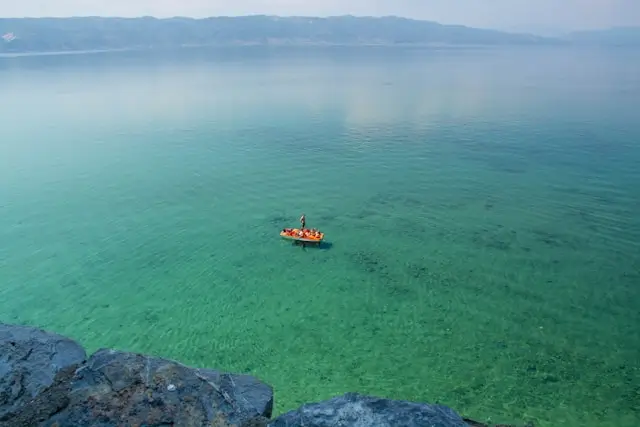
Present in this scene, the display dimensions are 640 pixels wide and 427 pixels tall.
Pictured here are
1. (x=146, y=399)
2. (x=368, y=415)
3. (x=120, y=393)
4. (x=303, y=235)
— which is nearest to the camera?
(x=368, y=415)

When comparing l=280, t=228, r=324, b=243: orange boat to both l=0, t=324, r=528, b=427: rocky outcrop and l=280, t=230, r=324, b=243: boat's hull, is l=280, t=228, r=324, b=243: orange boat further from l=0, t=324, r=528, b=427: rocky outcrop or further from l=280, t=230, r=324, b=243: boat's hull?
l=0, t=324, r=528, b=427: rocky outcrop

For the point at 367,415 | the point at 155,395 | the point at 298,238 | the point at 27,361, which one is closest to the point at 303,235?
the point at 298,238

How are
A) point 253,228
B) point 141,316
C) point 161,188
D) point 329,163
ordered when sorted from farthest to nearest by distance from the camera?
point 329,163
point 161,188
point 253,228
point 141,316

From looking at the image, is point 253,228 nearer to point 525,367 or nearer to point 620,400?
point 525,367

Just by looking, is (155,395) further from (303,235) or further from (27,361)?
(303,235)

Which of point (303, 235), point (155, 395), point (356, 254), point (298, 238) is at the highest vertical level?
point (155, 395)

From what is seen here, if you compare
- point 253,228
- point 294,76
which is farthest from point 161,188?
point 294,76
